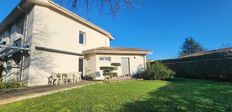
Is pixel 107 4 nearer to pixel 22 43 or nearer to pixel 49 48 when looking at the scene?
pixel 49 48

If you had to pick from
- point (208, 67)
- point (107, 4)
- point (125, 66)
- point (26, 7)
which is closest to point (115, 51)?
point (125, 66)

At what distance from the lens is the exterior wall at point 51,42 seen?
13.1m

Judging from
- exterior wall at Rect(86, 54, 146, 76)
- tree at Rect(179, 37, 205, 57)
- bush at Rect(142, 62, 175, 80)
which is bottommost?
bush at Rect(142, 62, 175, 80)

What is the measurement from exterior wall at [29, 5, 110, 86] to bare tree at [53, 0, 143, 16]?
32.9 feet

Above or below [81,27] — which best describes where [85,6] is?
below

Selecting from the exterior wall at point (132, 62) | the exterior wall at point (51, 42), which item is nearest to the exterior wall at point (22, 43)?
the exterior wall at point (51, 42)

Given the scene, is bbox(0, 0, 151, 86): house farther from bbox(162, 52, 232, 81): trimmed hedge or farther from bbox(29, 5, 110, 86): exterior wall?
bbox(162, 52, 232, 81): trimmed hedge

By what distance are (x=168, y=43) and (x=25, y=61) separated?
32954mm

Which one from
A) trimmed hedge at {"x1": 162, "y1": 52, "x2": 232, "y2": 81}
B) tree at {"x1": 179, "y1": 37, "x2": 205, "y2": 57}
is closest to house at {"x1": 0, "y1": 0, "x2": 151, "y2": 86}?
trimmed hedge at {"x1": 162, "y1": 52, "x2": 232, "y2": 81}

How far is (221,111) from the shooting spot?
502cm

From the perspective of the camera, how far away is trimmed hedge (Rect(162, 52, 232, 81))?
568 inches

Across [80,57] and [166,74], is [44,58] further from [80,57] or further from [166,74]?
[166,74]

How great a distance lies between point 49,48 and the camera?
46.2 ft

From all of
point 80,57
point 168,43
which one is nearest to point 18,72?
point 80,57
